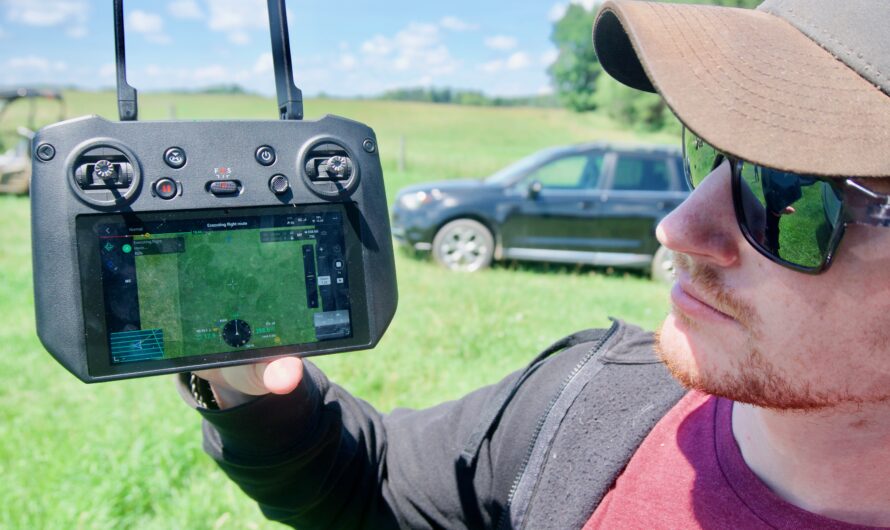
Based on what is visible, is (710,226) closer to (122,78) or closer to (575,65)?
(122,78)

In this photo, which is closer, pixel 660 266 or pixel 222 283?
pixel 222 283

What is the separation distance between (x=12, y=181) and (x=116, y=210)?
13812 millimetres

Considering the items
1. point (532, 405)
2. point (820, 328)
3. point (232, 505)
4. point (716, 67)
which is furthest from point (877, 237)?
point (232, 505)

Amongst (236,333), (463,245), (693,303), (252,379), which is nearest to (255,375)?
(252,379)

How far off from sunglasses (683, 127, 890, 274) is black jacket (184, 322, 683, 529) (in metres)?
0.43

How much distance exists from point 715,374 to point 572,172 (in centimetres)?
752

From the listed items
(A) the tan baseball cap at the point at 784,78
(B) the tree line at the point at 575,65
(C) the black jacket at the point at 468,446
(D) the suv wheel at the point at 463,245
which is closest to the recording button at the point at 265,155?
(C) the black jacket at the point at 468,446

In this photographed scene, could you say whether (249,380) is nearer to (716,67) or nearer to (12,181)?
(716,67)

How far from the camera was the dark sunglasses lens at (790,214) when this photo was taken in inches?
45.1

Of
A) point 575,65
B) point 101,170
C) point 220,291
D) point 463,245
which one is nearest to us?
point 101,170

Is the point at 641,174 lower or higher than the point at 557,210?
higher

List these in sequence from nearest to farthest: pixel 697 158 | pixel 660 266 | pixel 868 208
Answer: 1. pixel 868 208
2. pixel 697 158
3. pixel 660 266

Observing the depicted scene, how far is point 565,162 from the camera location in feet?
28.2

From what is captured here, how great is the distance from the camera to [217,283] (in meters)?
1.33
